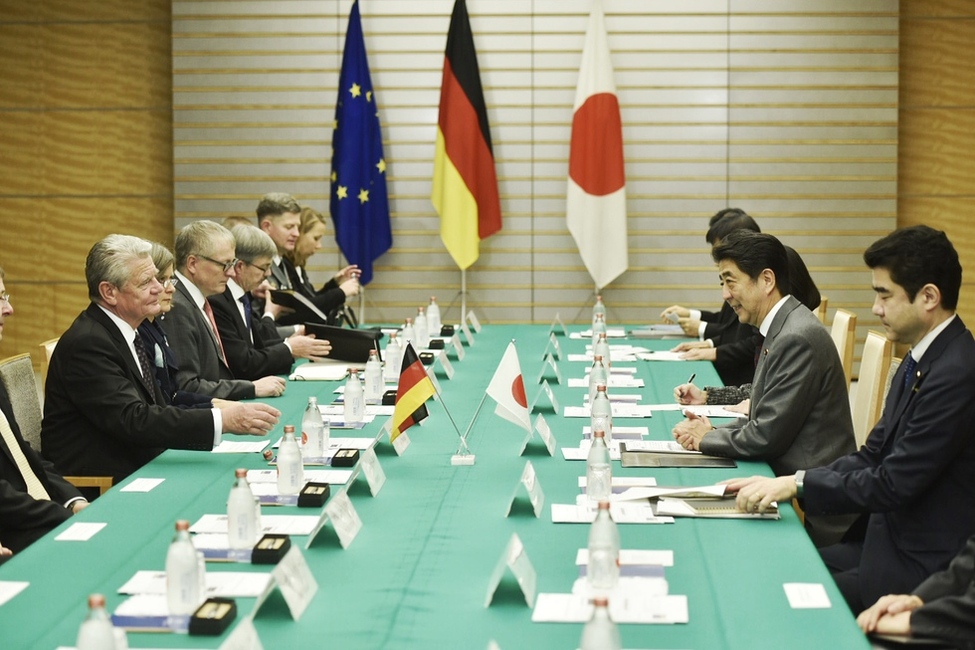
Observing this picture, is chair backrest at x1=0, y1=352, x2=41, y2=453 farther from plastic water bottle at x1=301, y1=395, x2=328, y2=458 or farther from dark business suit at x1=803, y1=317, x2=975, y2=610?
dark business suit at x1=803, y1=317, x2=975, y2=610

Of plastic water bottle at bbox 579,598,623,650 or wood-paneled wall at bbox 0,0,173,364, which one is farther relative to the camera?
wood-paneled wall at bbox 0,0,173,364

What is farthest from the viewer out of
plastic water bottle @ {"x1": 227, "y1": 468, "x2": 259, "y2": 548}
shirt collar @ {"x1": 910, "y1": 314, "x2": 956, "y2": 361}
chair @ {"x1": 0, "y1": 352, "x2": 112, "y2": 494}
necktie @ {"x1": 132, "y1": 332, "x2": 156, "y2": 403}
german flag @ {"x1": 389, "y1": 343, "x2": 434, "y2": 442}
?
chair @ {"x1": 0, "y1": 352, "x2": 112, "y2": 494}

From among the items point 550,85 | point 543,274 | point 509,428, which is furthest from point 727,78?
point 509,428

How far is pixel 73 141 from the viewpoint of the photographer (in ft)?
31.0

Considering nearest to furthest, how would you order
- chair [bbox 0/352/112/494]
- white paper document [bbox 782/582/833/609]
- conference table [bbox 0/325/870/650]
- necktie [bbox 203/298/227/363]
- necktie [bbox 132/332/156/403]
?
conference table [bbox 0/325/870/650] → white paper document [bbox 782/582/833/609] → necktie [bbox 132/332/156/403] → chair [bbox 0/352/112/494] → necktie [bbox 203/298/227/363]

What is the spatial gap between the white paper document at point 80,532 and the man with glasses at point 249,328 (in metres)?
2.46

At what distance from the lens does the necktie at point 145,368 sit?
401 centimetres

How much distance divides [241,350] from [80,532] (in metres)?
2.58

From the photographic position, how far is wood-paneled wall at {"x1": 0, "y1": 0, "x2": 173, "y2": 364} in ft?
30.7

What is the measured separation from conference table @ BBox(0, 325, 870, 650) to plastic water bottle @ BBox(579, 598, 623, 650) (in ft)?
0.90

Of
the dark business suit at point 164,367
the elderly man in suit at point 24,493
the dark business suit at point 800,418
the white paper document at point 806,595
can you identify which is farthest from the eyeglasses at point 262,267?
the white paper document at point 806,595

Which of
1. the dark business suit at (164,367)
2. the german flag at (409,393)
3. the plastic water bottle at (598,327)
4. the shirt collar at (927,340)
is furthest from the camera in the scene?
the plastic water bottle at (598,327)

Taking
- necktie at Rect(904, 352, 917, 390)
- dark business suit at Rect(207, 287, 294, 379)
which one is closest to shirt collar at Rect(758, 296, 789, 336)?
necktie at Rect(904, 352, 917, 390)

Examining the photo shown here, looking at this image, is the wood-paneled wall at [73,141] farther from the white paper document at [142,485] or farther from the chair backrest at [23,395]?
the white paper document at [142,485]
